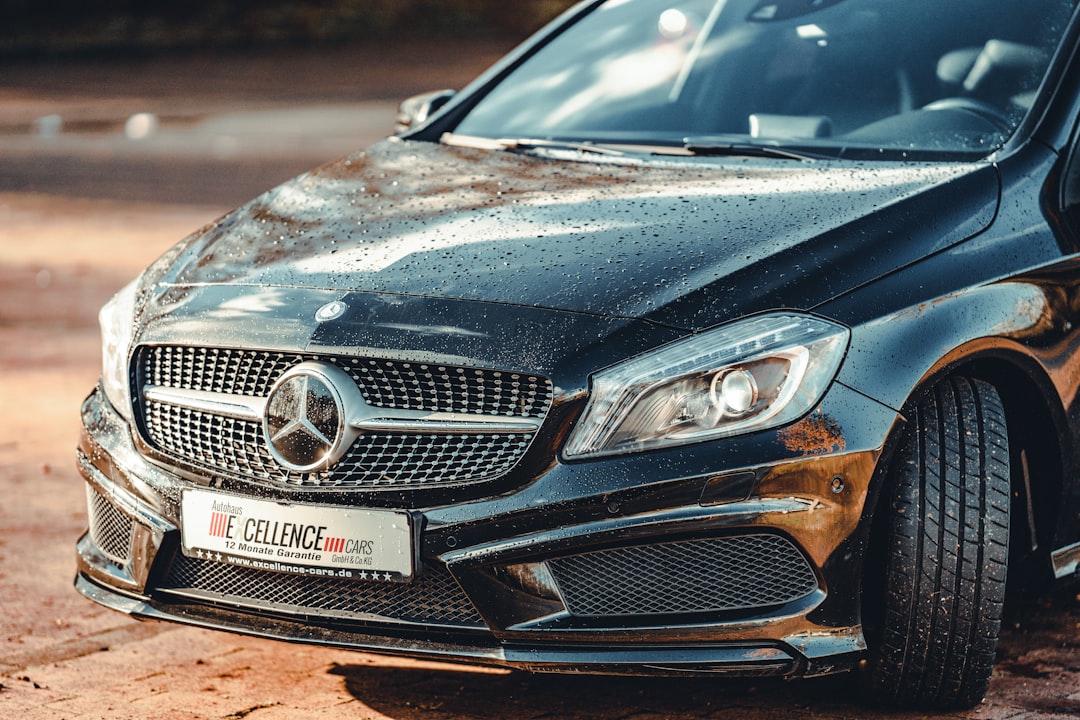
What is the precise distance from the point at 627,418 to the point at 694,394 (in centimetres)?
13

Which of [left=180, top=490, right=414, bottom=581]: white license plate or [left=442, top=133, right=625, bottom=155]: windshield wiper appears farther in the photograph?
[left=442, top=133, right=625, bottom=155]: windshield wiper

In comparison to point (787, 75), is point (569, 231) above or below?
below

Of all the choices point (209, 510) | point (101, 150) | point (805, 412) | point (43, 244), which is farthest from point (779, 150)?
point (101, 150)

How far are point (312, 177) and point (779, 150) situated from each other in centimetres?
116

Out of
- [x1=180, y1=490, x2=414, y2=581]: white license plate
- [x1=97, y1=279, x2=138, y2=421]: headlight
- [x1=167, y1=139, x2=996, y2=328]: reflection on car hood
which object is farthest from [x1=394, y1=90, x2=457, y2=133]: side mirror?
[x1=180, y1=490, x2=414, y2=581]: white license plate

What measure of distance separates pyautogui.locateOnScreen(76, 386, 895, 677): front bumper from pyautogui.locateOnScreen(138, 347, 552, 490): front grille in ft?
0.28

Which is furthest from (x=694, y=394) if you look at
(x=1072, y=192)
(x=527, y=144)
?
(x=527, y=144)

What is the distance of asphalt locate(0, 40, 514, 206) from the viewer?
14.7 meters

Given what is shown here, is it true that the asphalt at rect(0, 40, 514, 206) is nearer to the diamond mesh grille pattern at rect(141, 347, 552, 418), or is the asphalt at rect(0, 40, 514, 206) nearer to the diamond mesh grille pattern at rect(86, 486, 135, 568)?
the diamond mesh grille pattern at rect(86, 486, 135, 568)

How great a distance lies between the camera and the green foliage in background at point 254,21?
1281 inches

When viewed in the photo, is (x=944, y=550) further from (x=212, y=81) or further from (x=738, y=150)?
(x=212, y=81)

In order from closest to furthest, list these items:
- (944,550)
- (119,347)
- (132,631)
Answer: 1. (944,550)
2. (119,347)
3. (132,631)

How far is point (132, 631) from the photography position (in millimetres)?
4195

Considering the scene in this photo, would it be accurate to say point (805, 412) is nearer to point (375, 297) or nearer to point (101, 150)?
point (375, 297)
